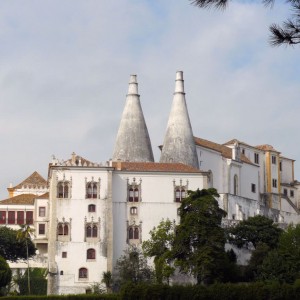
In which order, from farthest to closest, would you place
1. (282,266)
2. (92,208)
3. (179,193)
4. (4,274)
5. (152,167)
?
(152,167)
(179,193)
(92,208)
(4,274)
(282,266)

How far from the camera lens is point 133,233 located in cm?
8069

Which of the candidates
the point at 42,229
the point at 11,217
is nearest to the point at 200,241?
the point at 42,229

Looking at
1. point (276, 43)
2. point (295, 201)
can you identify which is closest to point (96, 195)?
point (295, 201)

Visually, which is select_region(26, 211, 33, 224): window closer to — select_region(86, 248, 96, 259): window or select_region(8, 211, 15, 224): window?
select_region(8, 211, 15, 224): window

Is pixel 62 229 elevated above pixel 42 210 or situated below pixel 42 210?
below

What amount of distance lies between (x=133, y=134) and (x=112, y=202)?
533 inches

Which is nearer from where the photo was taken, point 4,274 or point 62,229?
point 4,274

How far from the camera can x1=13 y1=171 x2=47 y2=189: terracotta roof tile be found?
103850mm

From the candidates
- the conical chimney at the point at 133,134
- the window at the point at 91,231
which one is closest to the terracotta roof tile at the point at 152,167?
the window at the point at 91,231

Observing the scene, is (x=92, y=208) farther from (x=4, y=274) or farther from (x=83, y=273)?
A: (x=4, y=274)

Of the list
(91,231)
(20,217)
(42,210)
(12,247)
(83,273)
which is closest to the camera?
(83,273)

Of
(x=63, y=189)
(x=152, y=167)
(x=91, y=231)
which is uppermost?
(x=152, y=167)

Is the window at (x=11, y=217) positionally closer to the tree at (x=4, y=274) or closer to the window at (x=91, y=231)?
the tree at (x=4, y=274)

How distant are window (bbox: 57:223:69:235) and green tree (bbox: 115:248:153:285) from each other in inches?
201
